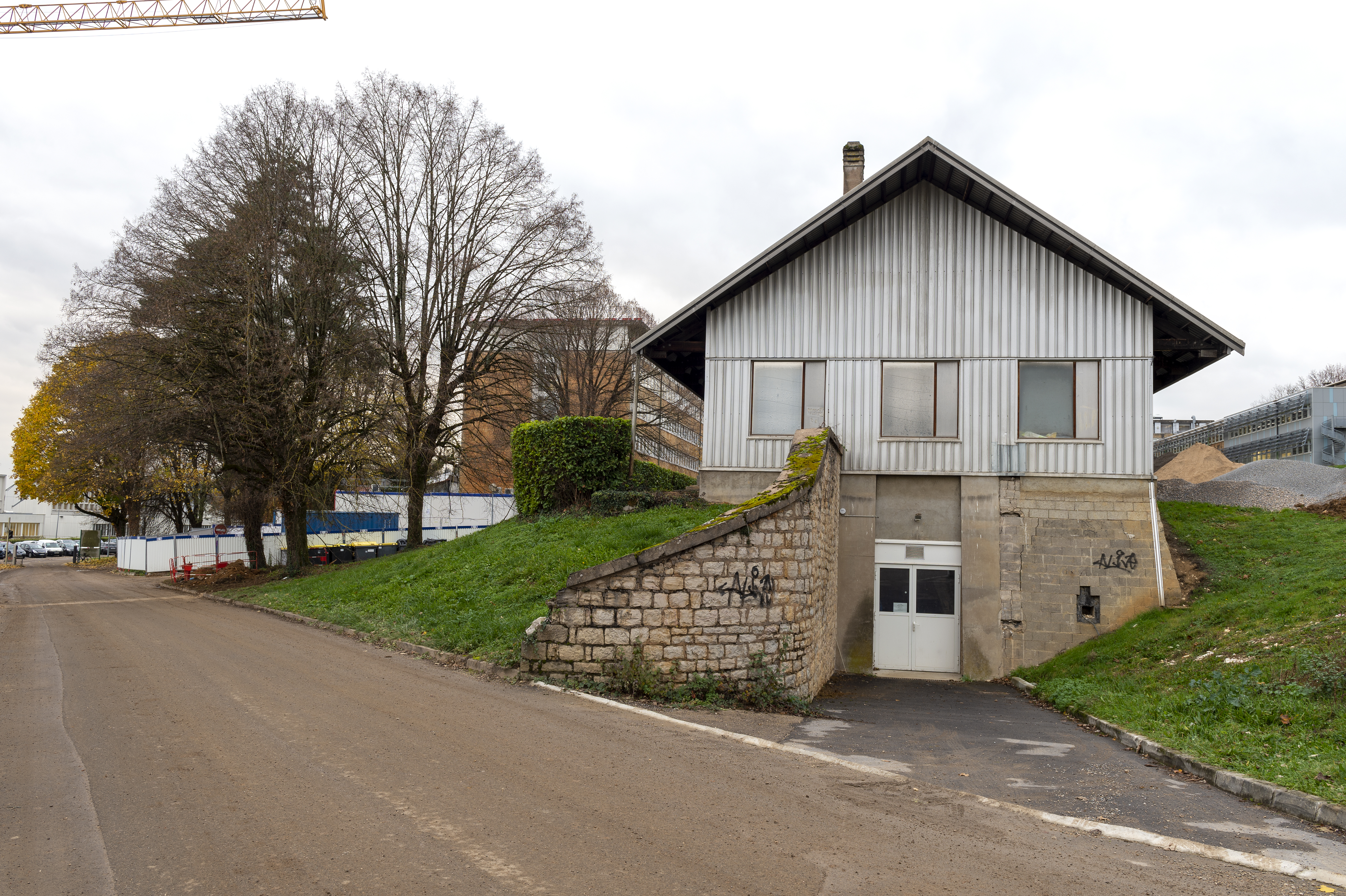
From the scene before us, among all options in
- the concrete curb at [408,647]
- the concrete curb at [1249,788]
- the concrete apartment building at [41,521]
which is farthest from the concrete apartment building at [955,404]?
the concrete apartment building at [41,521]

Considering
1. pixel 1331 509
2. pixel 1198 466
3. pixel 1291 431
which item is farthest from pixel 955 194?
pixel 1291 431

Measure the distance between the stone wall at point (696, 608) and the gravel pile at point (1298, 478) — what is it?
17273 mm

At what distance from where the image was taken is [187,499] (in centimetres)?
4481

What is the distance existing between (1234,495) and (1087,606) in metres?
9.78

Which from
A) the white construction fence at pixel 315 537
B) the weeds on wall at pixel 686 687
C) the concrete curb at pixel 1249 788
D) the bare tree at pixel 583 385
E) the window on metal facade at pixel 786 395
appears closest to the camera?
the concrete curb at pixel 1249 788

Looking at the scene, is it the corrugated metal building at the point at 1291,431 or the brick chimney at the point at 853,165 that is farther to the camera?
the corrugated metal building at the point at 1291,431

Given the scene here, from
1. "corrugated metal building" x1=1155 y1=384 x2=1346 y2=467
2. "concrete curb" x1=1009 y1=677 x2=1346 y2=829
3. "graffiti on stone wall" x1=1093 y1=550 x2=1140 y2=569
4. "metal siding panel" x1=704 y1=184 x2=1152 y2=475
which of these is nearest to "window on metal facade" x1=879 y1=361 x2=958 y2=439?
"metal siding panel" x1=704 y1=184 x2=1152 y2=475

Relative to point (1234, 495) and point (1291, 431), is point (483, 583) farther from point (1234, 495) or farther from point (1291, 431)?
point (1291, 431)

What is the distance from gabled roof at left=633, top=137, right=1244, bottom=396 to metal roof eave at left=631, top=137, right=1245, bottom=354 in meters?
0.02

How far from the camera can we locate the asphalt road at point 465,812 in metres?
4.97

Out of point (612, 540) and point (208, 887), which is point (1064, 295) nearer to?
point (612, 540)

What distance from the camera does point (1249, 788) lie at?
7.41 metres

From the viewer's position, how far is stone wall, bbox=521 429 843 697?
10.6 metres

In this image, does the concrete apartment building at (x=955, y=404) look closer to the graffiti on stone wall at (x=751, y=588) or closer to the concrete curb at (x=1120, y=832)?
the graffiti on stone wall at (x=751, y=588)
